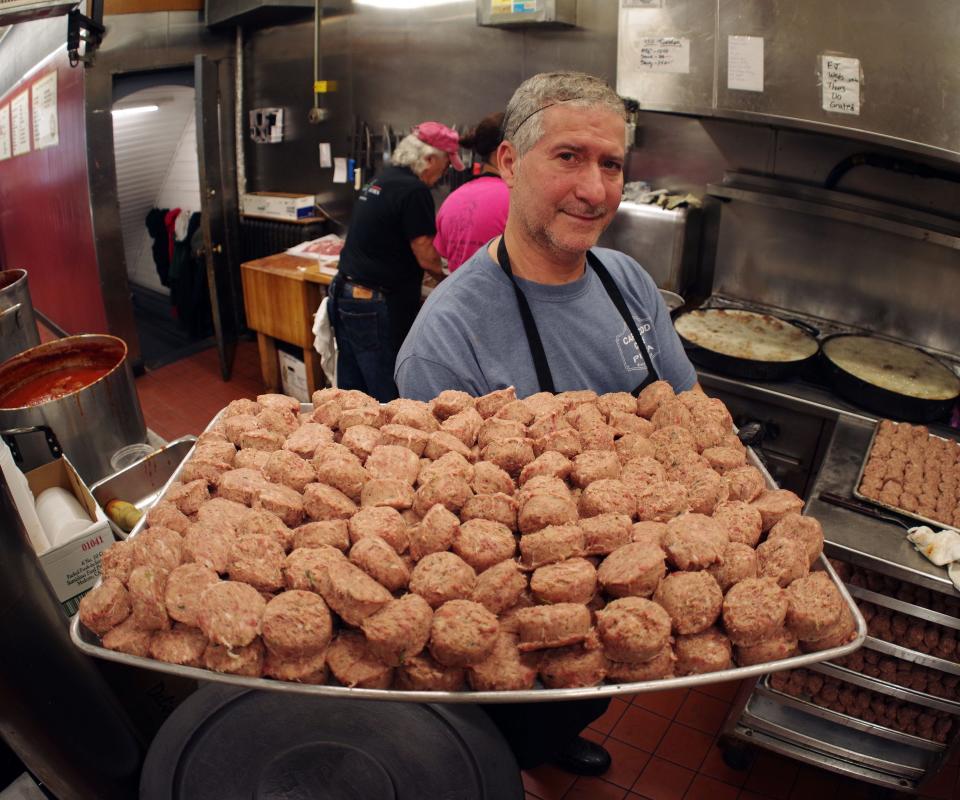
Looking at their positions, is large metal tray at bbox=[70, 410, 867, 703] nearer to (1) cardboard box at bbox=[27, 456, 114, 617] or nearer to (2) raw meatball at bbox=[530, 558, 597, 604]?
(2) raw meatball at bbox=[530, 558, 597, 604]

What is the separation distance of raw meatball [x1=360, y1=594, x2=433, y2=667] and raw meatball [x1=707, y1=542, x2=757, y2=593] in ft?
1.66

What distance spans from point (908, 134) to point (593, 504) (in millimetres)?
2160

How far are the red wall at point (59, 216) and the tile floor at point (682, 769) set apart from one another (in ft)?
15.9

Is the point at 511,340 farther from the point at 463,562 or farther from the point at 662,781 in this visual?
the point at 662,781

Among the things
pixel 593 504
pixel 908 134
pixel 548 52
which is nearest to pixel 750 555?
pixel 593 504

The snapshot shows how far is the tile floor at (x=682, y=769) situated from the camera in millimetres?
2514

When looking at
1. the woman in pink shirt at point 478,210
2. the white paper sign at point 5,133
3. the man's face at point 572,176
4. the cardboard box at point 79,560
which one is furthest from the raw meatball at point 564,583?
the white paper sign at point 5,133

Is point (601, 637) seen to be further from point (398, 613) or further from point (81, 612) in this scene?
point (81, 612)

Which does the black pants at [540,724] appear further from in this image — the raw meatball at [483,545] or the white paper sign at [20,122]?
the white paper sign at [20,122]

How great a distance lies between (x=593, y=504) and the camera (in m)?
1.28

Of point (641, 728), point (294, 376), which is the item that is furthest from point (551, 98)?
point (294, 376)

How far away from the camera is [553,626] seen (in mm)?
1067

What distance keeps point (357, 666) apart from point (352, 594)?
109mm

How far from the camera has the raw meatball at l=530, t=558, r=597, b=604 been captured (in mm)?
1118
